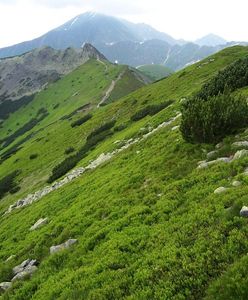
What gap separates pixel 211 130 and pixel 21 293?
11794mm

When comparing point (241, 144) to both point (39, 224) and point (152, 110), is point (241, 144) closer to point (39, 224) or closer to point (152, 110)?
point (39, 224)

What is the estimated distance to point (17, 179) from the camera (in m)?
54.5

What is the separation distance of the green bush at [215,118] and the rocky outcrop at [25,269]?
406 inches

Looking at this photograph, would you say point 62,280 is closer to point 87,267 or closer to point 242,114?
point 87,267

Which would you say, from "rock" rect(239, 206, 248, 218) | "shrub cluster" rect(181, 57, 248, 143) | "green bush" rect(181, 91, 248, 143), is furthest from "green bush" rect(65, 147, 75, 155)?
"rock" rect(239, 206, 248, 218)

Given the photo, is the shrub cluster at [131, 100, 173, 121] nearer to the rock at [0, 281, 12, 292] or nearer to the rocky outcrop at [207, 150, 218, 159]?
the rocky outcrop at [207, 150, 218, 159]

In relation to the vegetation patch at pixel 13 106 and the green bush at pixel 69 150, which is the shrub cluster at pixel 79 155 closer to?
the green bush at pixel 69 150

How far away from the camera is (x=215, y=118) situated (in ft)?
65.7

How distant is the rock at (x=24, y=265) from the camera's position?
17453mm

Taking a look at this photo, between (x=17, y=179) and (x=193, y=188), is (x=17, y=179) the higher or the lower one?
the lower one

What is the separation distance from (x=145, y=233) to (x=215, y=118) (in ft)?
27.1

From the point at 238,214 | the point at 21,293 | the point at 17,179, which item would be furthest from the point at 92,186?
the point at 17,179

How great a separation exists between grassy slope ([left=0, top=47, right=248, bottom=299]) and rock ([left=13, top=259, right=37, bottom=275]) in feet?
1.33

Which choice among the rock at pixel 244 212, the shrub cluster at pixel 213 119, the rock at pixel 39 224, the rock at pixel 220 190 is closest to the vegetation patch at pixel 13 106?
the rock at pixel 39 224
